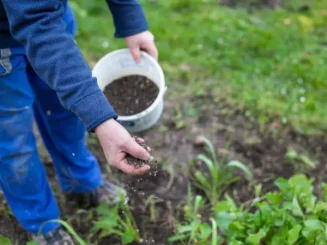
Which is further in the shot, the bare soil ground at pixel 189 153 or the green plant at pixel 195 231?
the bare soil ground at pixel 189 153

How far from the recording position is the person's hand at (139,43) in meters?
2.11

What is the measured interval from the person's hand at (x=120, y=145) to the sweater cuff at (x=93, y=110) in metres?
0.02

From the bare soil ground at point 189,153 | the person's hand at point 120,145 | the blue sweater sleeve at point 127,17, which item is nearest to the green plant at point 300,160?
the bare soil ground at point 189,153

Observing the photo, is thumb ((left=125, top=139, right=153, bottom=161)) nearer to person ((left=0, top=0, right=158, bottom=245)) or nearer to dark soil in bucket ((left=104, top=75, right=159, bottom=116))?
person ((left=0, top=0, right=158, bottom=245))

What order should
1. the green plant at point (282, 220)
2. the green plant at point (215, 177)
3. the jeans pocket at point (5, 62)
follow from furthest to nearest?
the green plant at point (215, 177) < the green plant at point (282, 220) < the jeans pocket at point (5, 62)

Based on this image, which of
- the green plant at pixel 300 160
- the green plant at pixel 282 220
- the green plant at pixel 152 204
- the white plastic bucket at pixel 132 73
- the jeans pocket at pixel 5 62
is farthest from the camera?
the green plant at pixel 300 160

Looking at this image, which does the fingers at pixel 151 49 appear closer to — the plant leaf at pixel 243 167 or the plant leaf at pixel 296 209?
the plant leaf at pixel 243 167

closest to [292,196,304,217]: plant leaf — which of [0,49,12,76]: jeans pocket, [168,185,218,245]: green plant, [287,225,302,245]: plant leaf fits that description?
[287,225,302,245]: plant leaf

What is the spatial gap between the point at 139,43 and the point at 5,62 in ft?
1.97

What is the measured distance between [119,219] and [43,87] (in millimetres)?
662

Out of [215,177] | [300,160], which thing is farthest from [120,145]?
[300,160]

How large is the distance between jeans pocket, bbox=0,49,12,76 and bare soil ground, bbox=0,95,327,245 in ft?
2.55

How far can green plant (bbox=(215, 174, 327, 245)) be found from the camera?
1.87 metres

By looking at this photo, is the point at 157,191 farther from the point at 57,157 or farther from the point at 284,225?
the point at 284,225
